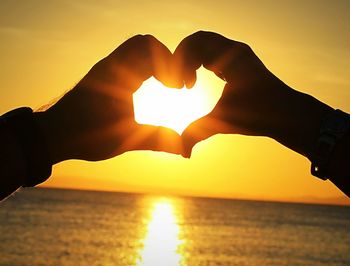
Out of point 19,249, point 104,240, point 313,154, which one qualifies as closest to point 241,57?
point 313,154

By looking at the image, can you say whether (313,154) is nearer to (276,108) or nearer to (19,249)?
(276,108)

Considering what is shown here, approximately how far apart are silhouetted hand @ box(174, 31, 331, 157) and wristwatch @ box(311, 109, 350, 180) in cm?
4

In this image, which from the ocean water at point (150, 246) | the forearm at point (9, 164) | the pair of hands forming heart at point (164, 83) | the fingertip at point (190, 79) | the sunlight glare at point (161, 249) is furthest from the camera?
the sunlight glare at point (161, 249)

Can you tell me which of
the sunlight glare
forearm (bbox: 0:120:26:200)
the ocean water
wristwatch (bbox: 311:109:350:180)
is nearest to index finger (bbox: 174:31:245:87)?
wristwatch (bbox: 311:109:350:180)

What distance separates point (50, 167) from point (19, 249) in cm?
6353

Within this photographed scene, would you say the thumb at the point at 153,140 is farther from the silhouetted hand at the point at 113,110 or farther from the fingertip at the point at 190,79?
the fingertip at the point at 190,79

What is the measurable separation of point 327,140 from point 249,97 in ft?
0.92

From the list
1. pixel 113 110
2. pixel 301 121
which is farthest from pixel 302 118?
pixel 113 110

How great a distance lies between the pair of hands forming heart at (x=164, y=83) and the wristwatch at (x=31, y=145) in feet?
0.17

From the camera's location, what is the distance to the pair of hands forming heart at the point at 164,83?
1932 mm

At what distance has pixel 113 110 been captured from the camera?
2066 mm

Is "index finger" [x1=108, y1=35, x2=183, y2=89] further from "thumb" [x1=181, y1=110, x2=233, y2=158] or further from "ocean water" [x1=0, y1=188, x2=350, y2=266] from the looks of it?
"ocean water" [x1=0, y1=188, x2=350, y2=266]

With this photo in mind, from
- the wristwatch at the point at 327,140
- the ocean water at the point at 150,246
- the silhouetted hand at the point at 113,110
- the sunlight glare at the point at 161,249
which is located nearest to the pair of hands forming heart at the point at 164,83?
the silhouetted hand at the point at 113,110

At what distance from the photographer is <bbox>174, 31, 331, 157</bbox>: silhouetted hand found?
1.89 metres
